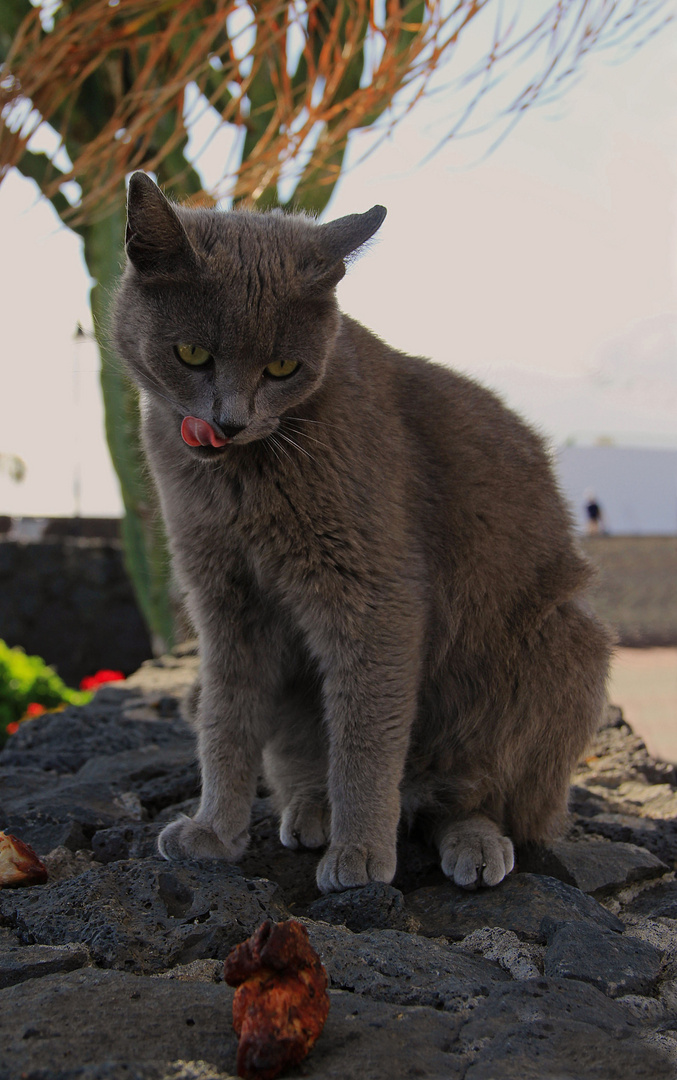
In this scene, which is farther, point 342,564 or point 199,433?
point 342,564

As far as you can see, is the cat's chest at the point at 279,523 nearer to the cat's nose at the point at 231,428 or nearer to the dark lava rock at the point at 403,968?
the cat's nose at the point at 231,428

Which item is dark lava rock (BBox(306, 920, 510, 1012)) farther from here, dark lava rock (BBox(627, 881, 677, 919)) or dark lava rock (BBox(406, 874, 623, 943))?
dark lava rock (BBox(627, 881, 677, 919))

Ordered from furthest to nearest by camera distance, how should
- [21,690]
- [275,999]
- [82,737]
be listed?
[21,690], [82,737], [275,999]

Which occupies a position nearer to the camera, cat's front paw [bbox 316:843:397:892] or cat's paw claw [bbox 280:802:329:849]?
cat's front paw [bbox 316:843:397:892]

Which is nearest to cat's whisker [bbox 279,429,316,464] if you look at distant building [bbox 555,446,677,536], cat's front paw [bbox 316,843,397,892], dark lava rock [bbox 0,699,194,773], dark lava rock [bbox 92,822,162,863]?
cat's front paw [bbox 316,843,397,892]

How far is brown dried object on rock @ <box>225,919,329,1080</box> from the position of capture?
39.9 inches

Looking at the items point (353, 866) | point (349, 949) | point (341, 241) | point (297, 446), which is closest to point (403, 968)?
point (349, 949)

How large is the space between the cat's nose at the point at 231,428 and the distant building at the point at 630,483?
1746 cm

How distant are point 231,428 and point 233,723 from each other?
690 millimetres

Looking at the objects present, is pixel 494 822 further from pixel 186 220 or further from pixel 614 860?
pixel 186 220

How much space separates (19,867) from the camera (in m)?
1.67

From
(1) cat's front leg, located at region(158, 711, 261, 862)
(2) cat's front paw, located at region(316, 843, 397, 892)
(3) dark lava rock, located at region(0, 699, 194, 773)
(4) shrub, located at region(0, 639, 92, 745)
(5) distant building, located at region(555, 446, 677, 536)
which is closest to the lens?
(2) cat's front paw, located at region(316, 843, 397, 892)

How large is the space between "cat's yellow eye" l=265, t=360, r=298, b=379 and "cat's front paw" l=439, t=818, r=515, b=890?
102 centimetres

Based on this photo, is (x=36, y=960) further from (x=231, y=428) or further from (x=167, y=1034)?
(x=231, y=428)
